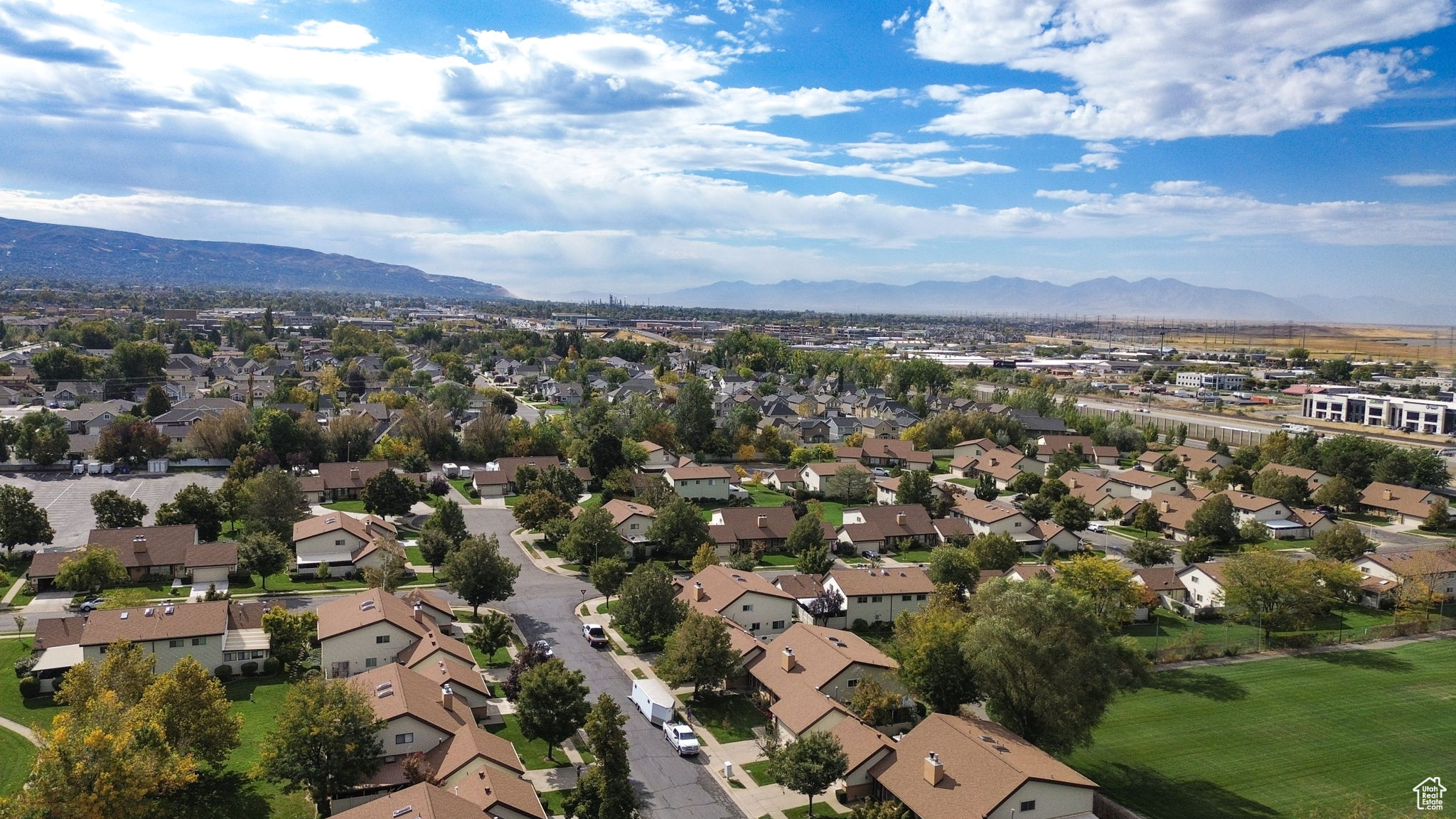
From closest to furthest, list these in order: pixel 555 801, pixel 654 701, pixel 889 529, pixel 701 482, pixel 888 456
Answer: pixel 555 801 → pixel 654 701 → pixel 889 529 → pixel 701 482 → pixel 888 456

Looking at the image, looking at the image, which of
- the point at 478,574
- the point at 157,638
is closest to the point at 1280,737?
the point at 478,574

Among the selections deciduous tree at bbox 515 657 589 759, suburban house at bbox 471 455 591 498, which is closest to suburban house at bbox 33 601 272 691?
deciduous tree at bbox 515 657 589 759

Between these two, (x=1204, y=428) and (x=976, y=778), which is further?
→ (x=1204, y=428)

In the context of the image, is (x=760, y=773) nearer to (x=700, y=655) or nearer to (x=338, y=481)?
(x=700, y=655)

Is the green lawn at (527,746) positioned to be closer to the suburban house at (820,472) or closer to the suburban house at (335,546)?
the suburban house at (335,546)

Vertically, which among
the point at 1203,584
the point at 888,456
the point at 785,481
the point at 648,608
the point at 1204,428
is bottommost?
the point at 1203,584

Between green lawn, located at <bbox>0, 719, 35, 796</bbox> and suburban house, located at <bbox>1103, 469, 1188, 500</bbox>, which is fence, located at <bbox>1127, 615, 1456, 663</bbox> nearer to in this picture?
suburban house, located at <bbox>1103, 469, 1188, 500</bbox>
